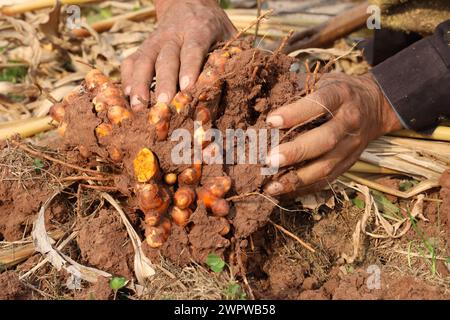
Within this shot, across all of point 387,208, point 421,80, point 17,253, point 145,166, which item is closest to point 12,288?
point 17,253

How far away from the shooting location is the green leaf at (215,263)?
1681 millimetres

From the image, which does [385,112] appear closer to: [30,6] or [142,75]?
[142,75]

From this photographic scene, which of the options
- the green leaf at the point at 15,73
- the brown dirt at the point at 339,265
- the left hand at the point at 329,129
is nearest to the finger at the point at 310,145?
the left hand at the point at 329,129

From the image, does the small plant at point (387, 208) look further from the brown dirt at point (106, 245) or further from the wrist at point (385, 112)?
the brown dirt at point (106, 245)

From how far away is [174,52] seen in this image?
1909 mm

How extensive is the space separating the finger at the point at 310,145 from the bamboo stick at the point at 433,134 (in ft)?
1.94

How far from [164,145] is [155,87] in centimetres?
24

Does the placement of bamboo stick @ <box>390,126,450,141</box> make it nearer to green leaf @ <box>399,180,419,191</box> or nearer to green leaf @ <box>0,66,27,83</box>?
green leaf @ <box>399,180,419,191</box>

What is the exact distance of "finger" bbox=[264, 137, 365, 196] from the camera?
5.90 ft

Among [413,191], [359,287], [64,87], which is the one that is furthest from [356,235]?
[64,87]

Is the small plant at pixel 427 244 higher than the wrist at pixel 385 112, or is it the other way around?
the wrist at pixel 385 112

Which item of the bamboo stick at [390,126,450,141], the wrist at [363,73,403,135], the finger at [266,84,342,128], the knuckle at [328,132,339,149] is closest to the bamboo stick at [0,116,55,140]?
the finger at [266,84,342,128]

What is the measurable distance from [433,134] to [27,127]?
1773 millimetres
